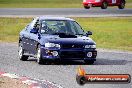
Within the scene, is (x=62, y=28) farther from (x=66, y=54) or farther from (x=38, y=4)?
(x=38, y=4)

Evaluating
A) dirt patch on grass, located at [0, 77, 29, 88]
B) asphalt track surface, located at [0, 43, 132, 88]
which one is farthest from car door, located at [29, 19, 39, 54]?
dirt patch on grass, located at [0, 77, 29, 88]

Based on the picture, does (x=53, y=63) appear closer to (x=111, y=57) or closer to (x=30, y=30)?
(x=30, y=30)

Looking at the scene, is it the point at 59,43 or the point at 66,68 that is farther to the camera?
the point at 59,43

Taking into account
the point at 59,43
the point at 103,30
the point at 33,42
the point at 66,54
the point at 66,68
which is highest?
the point at 59,43

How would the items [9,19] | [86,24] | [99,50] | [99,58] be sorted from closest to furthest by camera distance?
[99,58] < [99,50] < [86,24] < [9,19]

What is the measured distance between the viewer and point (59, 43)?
58.2ft

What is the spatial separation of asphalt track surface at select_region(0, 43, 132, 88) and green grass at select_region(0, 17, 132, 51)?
198 inches

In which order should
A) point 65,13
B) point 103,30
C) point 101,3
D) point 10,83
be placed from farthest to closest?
1. point 101,3
2. point 65,13
3. point 103,30
4. point 10,83

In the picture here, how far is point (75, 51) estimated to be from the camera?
17.7 m

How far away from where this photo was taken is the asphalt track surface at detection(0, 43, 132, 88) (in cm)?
1388

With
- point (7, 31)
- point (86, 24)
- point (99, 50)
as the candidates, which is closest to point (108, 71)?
point (99, 50)

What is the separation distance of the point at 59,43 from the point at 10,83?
491cm

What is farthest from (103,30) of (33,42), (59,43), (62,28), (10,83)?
(10,83)

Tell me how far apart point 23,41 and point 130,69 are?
463cm
